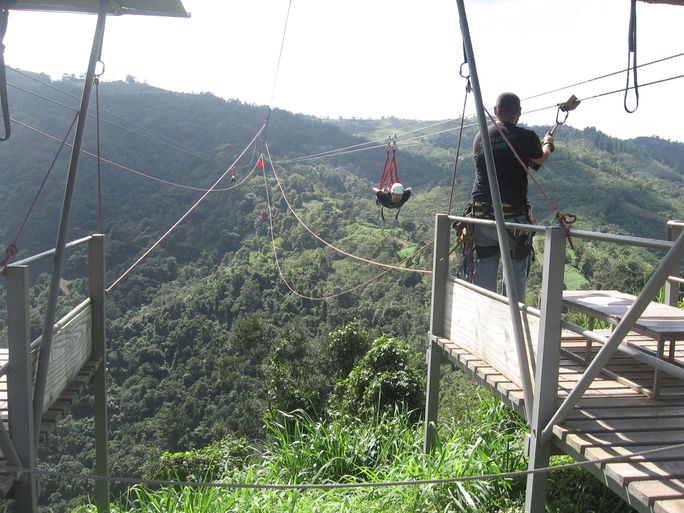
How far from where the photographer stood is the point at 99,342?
144 inches

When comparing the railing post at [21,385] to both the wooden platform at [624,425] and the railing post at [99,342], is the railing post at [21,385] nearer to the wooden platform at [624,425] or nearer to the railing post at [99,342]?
the railing post at [99,342]

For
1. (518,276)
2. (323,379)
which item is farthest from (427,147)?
(518,276)

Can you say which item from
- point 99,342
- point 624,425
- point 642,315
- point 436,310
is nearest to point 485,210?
point 436,310

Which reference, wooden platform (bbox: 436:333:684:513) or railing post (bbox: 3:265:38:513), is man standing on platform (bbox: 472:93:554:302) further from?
railing post (bbox: 3:265:38:513)

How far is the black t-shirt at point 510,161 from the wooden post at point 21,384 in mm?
2334

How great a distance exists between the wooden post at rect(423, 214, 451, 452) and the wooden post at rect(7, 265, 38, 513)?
7.45 ft

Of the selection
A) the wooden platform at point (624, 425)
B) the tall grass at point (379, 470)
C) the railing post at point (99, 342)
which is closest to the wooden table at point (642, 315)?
the wooden platform at point (624, 425)

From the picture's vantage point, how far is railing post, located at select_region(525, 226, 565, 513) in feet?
7.50

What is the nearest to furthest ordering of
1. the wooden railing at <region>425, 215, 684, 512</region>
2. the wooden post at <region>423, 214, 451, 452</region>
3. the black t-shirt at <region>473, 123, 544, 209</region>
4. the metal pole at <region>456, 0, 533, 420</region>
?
the wooden railing at <region>425, 215, 684, 512</region> → the metal pole at <region>456, 0, 533, 420</region> → the black t-shirt at <region>473, 123, 544, 209</region> → the wooden post at <region>423, 214, 451, 452</region>

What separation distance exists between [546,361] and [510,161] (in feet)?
4.65

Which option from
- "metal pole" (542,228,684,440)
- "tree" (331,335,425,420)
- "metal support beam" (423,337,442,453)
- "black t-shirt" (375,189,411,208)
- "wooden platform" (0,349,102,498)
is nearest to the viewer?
"metal pole" (542,228,684,440)

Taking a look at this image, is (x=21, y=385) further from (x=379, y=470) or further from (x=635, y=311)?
(x=379, y=470)

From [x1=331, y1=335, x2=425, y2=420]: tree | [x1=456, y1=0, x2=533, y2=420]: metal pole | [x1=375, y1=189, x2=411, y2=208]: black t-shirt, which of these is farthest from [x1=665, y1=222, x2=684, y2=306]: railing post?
[x1=331, y1=335, x2=425, y2=420]: tree

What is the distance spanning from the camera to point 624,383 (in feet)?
9.14
